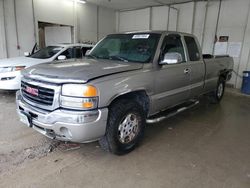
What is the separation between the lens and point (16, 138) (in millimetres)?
3273

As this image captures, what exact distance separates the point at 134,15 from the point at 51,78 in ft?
31.3

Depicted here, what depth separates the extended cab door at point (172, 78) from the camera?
3.20m

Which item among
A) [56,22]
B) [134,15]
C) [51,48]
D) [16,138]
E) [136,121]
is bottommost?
[16,138]

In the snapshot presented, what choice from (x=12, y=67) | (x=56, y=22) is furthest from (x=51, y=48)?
(x=56, y=22)

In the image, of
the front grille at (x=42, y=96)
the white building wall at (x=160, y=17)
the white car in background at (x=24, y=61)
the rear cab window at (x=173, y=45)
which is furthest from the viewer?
the white building wall at (x=160, y=17)

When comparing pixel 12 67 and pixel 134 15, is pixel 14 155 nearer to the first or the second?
pixel 12 67

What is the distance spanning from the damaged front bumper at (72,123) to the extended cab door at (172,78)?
1.18 m

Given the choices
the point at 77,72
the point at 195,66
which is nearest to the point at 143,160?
the point at 77,72

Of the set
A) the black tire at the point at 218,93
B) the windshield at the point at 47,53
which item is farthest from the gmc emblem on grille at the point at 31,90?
the black tire at the point at 218,93

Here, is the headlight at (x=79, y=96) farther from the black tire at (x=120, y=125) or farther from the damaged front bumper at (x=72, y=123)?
the black tire at (x=120, y=125)

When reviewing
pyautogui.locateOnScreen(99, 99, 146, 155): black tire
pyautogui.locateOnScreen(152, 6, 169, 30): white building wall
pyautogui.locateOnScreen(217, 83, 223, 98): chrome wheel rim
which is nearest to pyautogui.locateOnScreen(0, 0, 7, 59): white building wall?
pyautogui.locateOnScreen(99, 99, 146, 155): black tire

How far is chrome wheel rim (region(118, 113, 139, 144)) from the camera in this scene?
2.74 meters

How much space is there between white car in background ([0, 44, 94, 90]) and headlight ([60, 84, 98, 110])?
2667 millimetres

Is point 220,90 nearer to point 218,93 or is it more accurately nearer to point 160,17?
point 218,93
